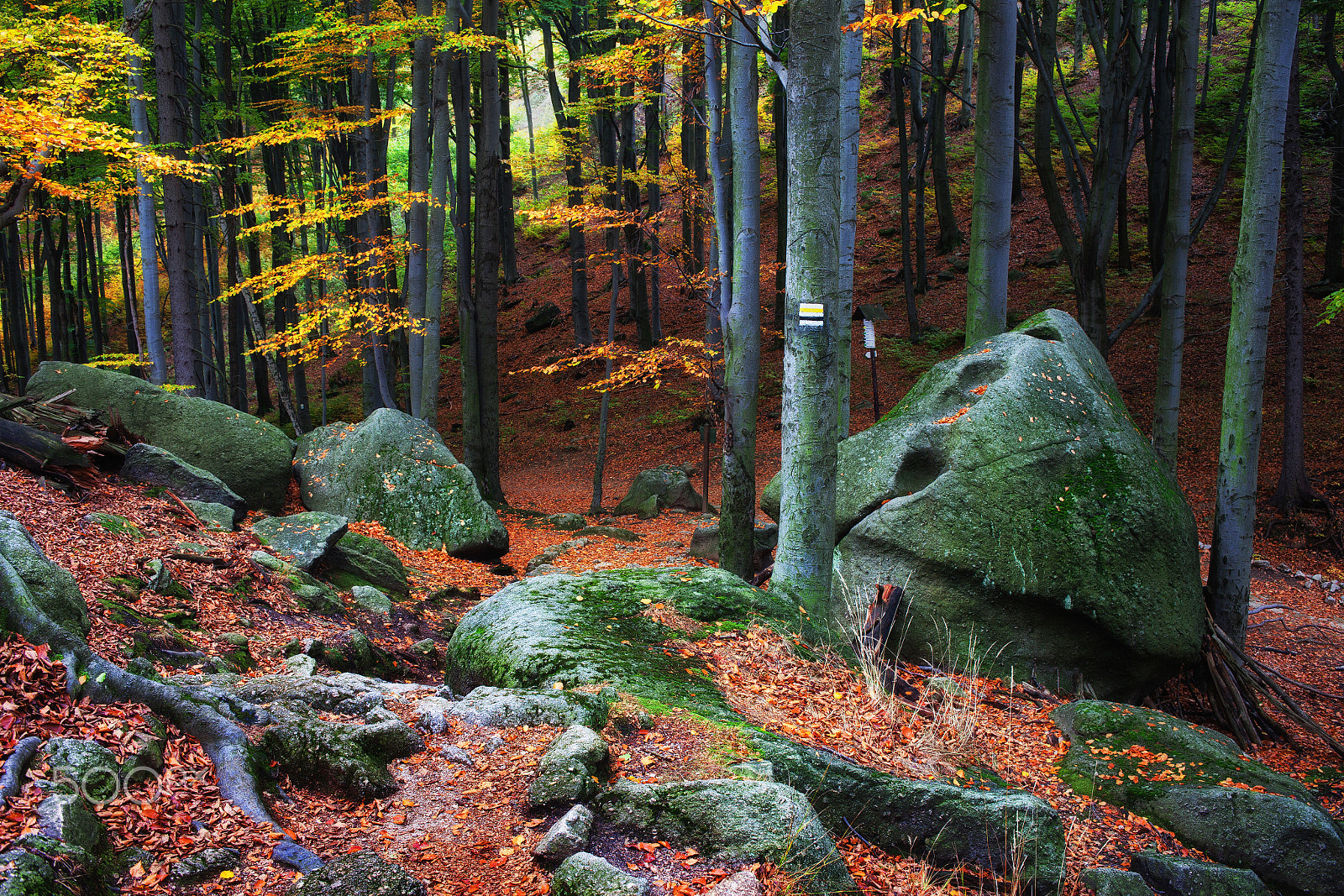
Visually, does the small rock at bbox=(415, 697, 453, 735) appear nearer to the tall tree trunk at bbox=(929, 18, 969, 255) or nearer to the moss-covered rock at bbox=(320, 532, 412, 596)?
the moss-covered rock at bbox=(320, 532, 412, 596)

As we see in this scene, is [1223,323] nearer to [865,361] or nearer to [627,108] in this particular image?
[865,361]

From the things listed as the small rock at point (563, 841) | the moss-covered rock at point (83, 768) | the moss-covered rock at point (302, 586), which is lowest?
the moss-covered rock at point (302, 586)

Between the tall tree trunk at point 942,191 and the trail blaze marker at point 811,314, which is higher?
the tall tree trunk at point 942,191

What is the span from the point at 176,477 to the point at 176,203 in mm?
6055

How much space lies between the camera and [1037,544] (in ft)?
17.6

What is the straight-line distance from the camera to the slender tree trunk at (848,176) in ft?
23.0

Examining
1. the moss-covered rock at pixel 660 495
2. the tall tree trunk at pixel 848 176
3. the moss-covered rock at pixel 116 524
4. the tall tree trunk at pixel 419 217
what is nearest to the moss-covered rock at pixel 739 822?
A: the moss-covered rock at pixel 116 524

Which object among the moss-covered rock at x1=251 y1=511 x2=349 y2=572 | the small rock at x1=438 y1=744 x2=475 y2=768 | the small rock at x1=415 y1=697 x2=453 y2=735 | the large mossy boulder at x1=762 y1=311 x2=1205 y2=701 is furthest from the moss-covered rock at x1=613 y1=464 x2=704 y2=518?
the small rock at x1=438 y1=744 x2=475 y2=768

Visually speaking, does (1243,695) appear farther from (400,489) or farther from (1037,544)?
(400,489)

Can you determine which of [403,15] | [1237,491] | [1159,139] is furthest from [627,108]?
[1237,491]

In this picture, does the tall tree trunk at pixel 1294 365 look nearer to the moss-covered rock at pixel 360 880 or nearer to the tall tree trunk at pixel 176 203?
the moss-covered rock at pixel 360 880

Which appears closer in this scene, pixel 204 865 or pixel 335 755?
pixel 204 865

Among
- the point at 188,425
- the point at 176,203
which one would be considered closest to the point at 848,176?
the point at 188,425

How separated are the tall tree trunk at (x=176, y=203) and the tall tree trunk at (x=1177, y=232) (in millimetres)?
11838
